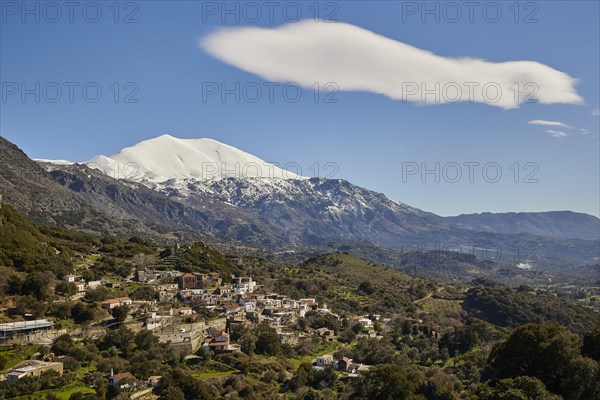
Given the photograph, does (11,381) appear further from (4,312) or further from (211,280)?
(211,280)

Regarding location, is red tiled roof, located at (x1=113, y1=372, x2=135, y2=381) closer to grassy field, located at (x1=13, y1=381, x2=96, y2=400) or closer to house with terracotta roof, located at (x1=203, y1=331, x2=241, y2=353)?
grassy field, located at (x1=13, y1=381, x2=96, y2=400)

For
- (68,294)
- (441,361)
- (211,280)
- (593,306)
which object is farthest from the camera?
(593,306)

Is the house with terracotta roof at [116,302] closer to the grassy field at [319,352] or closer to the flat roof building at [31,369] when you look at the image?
the flat roof building at [31,369]

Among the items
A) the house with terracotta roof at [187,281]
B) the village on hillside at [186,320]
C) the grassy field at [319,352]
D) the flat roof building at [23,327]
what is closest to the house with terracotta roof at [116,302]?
the village on hillside at [186,320]

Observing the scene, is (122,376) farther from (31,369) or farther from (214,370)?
(214,370)

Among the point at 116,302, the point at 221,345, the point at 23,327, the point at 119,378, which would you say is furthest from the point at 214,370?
the point at 23,327

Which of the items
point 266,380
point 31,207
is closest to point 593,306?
point 266,380

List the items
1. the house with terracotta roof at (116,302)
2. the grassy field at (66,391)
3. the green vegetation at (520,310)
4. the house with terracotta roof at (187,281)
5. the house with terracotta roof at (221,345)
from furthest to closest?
the green vegetation at (520,310) → the house with terracotta roof at (187,281) → the house with terracotta roof at (116,302) → the house with terracotta roof at (221,345) → the grassy field at (66,391)

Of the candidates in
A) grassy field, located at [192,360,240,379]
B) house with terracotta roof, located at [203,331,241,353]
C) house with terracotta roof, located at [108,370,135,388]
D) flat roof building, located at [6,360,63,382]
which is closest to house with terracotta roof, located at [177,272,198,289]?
house with terracotta roof, located at [203,331,241,353]

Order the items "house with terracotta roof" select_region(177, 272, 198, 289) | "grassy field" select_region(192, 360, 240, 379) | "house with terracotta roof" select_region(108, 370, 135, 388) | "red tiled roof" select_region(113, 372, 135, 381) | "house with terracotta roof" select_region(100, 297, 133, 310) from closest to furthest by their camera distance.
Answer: "house with terracotta roof" select_region(108, 370, 135, 388) < "red tiled roof" select_region(113, 372, 135, 381) < "grassy field" select_region(192, 360, 240, 379) < "house with terracotta roof" select_region(100, 297, 133, 310) < "house with terracotta roof" select_region(177, 272, 198, 289)

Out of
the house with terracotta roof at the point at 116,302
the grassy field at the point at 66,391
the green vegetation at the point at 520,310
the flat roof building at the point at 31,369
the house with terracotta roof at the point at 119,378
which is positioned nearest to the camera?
the grassy field at the point at 66,391

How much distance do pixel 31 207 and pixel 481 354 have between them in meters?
131

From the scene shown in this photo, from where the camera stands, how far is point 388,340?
55281 millimetres

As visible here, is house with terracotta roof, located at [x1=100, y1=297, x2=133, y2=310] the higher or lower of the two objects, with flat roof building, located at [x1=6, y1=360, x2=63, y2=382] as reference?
higher
